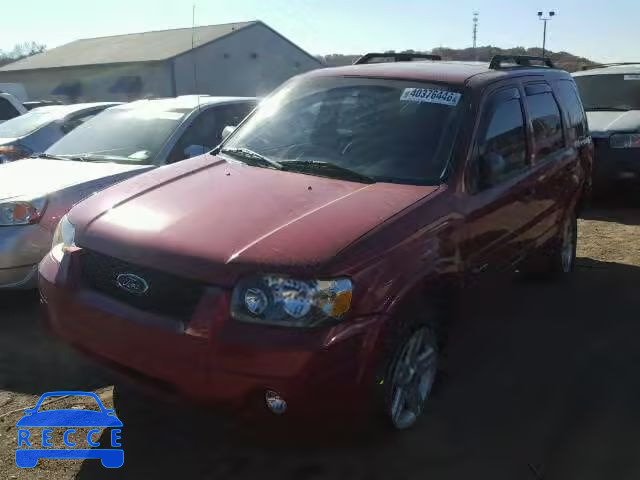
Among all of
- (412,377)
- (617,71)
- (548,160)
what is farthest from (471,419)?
(617,71)

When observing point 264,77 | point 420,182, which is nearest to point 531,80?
point 420,182

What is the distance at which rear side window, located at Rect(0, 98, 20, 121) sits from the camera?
1032 centimetres

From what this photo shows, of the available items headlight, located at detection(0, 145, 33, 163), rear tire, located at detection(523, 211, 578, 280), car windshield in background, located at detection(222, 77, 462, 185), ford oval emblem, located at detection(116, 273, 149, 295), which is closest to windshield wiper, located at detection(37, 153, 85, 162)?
headlight, located at detection(0, 145, 33, 163)

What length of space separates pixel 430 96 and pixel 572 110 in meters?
2.16

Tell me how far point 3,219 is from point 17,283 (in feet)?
1.50

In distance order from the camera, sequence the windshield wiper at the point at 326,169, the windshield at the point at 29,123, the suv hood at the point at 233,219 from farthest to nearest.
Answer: the windshield at the point at 29,123
the windshield wiper at the point at 326,169
the suv hood at the point at 233,219

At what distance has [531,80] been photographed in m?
4.45

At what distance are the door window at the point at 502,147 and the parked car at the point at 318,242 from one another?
0.6 inches

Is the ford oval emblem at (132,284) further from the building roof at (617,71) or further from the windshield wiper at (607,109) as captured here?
the building roof at (617,71)

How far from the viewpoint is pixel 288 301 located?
8.15ft

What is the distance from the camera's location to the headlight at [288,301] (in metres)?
2.47

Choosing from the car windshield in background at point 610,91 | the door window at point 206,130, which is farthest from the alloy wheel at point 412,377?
the car windshield in background at point 610,91

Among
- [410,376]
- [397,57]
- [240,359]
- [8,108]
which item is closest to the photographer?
[240,359]

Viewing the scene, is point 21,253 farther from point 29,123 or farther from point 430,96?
point 29,123
